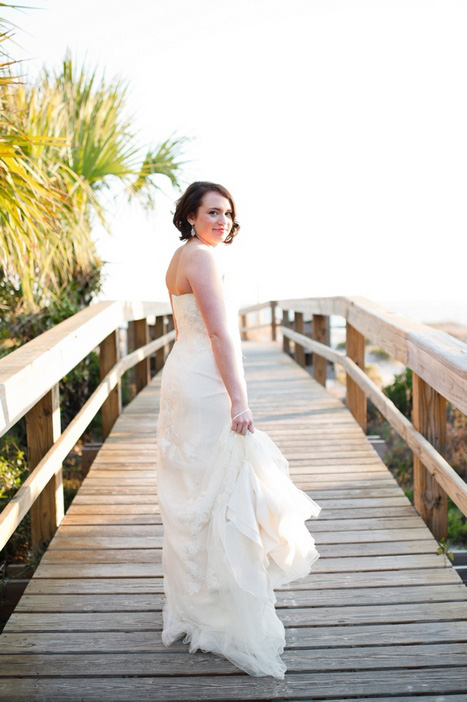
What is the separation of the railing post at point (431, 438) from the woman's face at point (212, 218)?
139 cm

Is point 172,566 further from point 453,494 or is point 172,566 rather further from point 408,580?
point 453,494

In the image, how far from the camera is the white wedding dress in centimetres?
231

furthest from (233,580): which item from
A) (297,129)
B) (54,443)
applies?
(297,129)

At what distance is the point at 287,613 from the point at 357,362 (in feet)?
9.24

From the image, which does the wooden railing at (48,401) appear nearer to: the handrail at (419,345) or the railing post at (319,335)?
the handrail at (419,345)

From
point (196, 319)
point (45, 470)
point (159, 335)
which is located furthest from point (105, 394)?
point (159, 335)

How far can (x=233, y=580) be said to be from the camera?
7.62 ft

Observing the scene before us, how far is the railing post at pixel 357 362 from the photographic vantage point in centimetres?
512

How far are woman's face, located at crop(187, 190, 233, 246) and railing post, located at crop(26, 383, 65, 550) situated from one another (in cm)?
120

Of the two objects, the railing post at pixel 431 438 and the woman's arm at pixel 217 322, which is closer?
the woman's arm at pixel 217 322

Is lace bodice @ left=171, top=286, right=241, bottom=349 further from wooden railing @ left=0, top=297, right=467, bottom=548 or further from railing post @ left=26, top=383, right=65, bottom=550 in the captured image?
railing post @ left=26, top=383, right=65, bottom=550

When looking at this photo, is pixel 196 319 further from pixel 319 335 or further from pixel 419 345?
pixel 319 335

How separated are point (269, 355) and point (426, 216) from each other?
52.9m

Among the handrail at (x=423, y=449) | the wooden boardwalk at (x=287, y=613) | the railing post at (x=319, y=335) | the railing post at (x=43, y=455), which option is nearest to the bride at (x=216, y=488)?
the wooden boardwalk at (x=287, y=613)
